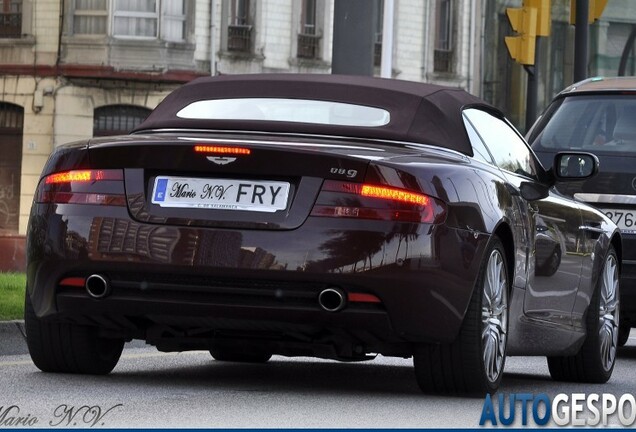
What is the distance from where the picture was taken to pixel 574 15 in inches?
814

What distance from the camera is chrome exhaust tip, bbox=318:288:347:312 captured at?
7703mm

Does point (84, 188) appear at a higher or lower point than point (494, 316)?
higher

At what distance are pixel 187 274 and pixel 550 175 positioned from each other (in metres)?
2.84

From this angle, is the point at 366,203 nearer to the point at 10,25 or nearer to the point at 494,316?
the point at 494,316

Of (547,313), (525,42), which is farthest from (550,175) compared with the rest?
(525,42)

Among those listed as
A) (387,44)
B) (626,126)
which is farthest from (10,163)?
(626,126)

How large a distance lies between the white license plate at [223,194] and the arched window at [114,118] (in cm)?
3166

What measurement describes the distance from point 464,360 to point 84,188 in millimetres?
1766

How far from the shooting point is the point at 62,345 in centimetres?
852

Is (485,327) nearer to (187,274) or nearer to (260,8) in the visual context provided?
(187,274)

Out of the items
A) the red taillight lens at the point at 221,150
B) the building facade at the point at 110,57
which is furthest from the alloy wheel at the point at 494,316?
the building facade at the point at 110,57

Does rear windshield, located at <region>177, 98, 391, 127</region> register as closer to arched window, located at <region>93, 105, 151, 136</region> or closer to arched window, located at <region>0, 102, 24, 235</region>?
arched window, located at <region>0, 102, 24, 235</region>

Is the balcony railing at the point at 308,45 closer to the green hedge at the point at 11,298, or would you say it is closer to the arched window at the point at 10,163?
the arched window at the point at 10,163

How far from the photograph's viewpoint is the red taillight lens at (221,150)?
25.5 ft
